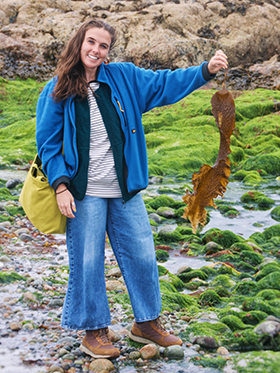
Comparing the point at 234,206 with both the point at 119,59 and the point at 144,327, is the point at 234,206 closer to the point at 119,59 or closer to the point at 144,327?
the point at 144,327

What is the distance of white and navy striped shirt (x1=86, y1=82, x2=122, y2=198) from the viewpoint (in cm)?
289

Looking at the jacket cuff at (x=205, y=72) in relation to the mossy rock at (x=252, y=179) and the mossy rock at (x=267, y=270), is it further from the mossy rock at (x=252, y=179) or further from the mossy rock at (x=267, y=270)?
the mossy rock at (x=252, y=179)

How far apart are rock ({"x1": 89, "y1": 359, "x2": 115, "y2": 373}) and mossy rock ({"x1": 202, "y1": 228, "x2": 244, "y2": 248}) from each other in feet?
10.1

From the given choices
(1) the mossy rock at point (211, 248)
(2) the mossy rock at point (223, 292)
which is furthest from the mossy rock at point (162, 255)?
(2) the mossy rock at point (223, 292)

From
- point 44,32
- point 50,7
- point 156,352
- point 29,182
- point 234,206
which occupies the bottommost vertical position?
point 234,206

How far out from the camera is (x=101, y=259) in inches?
117

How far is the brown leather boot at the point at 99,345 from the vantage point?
2.91 metres

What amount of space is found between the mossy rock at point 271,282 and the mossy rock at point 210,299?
44cm

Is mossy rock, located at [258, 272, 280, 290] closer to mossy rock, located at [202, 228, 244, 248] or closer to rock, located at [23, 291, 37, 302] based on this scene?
mossy rock, located at [202, 228, 244, 248]

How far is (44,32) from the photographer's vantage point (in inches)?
722

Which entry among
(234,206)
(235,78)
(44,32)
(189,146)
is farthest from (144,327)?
(44,32)

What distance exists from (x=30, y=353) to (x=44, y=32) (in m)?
17.8

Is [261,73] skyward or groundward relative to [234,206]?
skyward

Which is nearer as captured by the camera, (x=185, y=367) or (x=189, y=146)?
(x=185, y=367)
